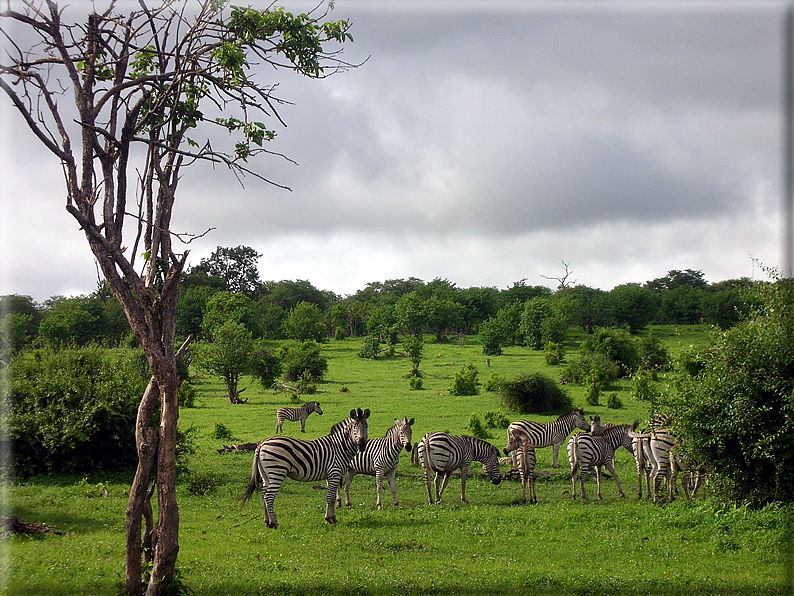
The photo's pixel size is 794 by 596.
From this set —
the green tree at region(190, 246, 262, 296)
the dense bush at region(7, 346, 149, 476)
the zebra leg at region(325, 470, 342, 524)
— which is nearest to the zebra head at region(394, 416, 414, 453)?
the zebra leg at region(325, 470, 342, 524)

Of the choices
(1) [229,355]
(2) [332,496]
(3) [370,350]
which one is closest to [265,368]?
(1) [229,355]

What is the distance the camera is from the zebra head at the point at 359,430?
44.5 feet

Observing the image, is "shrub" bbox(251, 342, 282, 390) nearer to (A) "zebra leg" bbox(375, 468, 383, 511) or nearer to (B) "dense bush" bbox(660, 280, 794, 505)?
(A) "zebra leg" bbox(375, 468, 383, 511)

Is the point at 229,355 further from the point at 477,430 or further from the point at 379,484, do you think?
the point at 379,484

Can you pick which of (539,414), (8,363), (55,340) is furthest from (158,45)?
(55,340)

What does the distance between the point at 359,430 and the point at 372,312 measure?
184 ft

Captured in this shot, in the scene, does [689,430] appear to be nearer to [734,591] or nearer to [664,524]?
[664,524]

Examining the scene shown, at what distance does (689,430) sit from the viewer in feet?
42.3

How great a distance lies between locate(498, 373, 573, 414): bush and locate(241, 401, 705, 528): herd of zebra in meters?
13.8

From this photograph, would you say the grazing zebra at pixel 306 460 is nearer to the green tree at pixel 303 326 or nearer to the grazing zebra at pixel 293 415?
the grazing zebra at pixel 293 415

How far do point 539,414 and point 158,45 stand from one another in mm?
26839

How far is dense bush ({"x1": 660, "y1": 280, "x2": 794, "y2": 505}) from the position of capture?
11602 mm

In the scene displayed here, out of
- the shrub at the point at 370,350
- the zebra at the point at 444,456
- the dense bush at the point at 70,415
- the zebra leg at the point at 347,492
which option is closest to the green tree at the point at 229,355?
the shrub at the point at 370,350

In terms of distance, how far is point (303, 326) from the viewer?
62812mm
